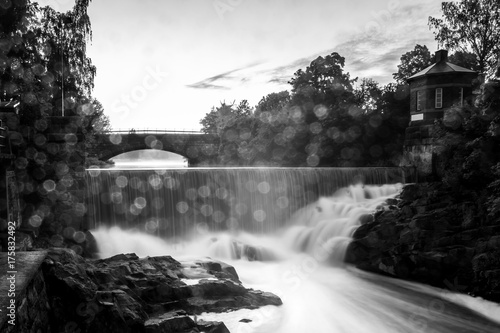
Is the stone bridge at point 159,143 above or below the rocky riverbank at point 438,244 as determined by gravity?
above

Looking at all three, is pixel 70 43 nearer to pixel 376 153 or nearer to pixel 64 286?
pixel 64 286

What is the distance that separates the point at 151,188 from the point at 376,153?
2144cm

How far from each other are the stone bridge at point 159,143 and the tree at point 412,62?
22054 millimetres

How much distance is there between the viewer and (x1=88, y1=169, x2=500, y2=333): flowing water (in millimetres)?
10375

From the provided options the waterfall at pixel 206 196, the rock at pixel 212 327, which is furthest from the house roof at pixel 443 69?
the rock at pixel 212 327

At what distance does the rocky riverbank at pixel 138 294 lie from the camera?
22.2ft

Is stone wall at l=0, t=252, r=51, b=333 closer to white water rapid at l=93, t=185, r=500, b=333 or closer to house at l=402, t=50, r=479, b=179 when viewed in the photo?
white water rapid at l=93, t=185, r=500, b=333

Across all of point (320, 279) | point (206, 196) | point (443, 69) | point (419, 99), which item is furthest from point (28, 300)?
point (443, 69)

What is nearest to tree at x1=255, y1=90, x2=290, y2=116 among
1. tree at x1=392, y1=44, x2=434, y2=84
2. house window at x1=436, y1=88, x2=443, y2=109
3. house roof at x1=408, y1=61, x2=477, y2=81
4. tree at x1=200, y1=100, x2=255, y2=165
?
tree at x1=200, y1=100, x2=255, y2=165

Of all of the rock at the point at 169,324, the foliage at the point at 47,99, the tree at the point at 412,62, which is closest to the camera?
the rock at the point at 169,324

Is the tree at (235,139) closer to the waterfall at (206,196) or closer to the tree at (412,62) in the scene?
the tree at (412,62)

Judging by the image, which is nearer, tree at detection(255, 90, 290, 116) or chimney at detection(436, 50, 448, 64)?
chimney at detection(436, 50, 448, 64)

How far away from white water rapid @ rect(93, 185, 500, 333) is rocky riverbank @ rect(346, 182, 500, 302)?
46 cm

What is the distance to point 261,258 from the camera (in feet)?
50.8
